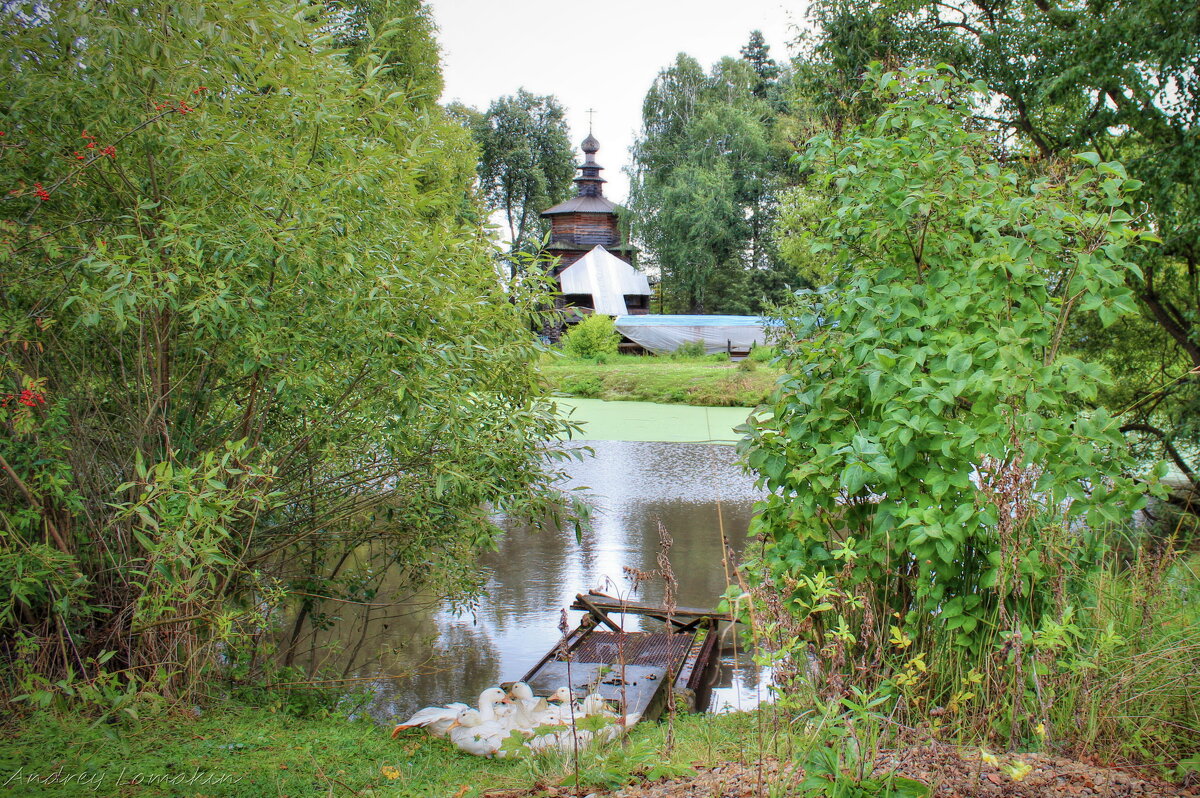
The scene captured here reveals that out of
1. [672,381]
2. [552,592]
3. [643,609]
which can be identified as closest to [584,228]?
[672,381]

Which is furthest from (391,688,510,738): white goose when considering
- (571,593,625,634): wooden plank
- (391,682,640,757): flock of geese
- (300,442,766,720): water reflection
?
(571,593,625,634): wooden plank

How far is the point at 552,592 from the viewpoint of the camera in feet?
25.3

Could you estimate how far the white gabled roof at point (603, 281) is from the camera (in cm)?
3591

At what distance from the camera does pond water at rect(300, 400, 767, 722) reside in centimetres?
576

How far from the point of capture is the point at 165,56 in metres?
3.24

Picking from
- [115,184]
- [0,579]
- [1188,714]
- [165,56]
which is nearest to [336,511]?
[0,579]

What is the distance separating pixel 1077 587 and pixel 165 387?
3752 mm

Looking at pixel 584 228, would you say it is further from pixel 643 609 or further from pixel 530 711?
pixel 530 711

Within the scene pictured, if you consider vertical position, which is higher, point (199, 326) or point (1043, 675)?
point (199, 326)

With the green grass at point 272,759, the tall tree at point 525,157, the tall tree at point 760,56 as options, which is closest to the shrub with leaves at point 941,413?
the green grass at point 272,759

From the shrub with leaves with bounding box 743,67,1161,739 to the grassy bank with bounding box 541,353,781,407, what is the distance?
15971 millimetres

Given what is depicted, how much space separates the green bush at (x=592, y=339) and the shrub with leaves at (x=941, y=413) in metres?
23.9

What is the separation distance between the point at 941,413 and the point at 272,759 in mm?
2765

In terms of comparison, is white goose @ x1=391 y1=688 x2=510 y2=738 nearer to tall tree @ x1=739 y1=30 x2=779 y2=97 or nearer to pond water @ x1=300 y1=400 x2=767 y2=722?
pond water @ x1=300 y1=400 x2=767 y2=722
